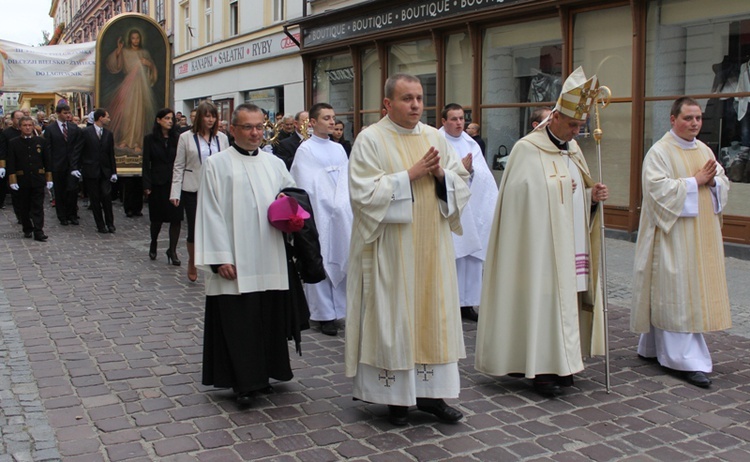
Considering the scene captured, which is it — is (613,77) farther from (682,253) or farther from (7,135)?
(7,135)

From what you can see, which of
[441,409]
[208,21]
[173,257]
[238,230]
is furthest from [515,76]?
[208,21]

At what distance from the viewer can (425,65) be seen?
1673cm

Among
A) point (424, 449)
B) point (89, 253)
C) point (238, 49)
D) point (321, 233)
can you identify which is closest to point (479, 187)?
point (321, 233)

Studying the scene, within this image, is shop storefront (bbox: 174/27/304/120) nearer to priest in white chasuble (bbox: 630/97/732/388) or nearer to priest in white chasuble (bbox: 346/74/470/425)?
priest in white chasuble (bbox: 630/97/732/388)

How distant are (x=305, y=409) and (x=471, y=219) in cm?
307

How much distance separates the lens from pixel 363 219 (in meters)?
4.83


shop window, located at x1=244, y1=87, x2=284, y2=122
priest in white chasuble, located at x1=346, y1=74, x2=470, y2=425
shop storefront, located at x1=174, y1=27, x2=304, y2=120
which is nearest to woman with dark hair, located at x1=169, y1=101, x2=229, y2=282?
priest in white chasuble, located at x1=346, y1=74, x2=470, y2=425

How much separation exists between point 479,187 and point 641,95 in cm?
501

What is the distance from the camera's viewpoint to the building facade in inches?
867

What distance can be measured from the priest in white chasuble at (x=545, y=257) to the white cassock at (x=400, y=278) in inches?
27.5

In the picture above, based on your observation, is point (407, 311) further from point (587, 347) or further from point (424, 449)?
point (587, 347)

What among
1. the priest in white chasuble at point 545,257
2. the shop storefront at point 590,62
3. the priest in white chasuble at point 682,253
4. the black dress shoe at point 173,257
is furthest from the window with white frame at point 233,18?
the priest in white chasuble at point 545,257

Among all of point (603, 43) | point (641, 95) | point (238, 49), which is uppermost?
point (238, 49)

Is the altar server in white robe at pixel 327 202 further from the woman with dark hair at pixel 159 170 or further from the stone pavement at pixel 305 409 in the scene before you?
the woman with dark hair at pixel 159 170
